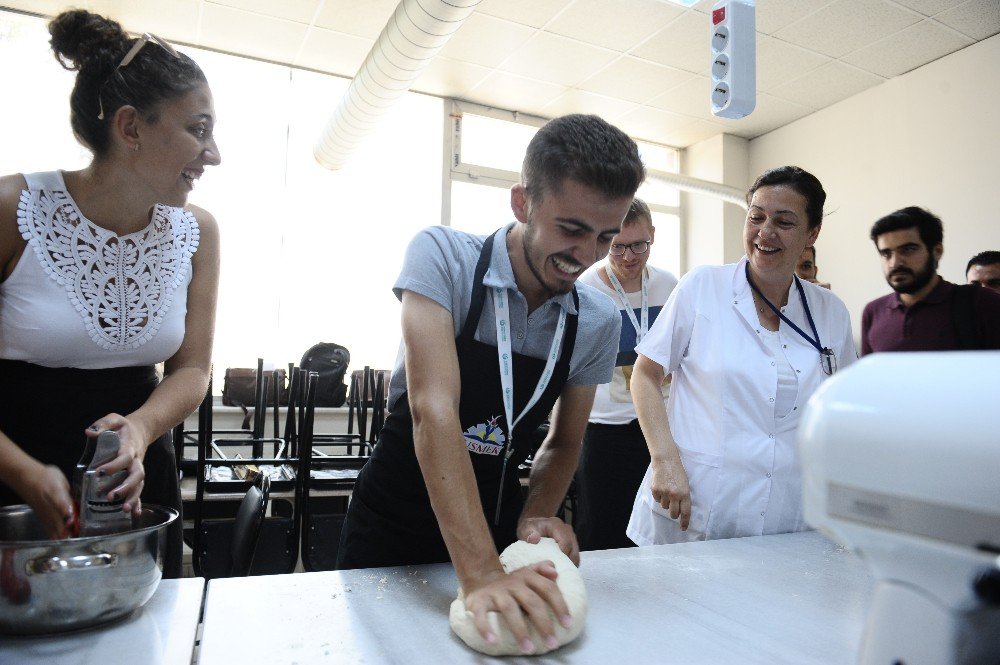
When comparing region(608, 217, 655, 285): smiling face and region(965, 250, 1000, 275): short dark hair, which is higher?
region(965, 250, 1000, 275): short dark hair

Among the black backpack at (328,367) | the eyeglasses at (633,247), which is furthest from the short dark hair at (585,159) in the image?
the black backpack at (328,367)

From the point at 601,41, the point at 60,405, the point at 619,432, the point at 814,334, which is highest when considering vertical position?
the point at 601,41

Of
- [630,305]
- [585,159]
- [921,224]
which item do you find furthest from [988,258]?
[585,159]

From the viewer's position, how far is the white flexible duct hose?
13.1 ft

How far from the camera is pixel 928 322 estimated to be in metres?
2.80

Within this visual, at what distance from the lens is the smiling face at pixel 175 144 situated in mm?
1264

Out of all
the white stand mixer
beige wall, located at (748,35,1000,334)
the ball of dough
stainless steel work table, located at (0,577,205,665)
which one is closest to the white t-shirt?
the ball of dough

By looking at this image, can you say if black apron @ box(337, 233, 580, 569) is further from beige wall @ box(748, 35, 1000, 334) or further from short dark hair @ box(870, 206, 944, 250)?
beige wall @ box(748, 35, 1000, 334)

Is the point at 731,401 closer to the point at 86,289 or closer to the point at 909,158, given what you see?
the point at 86,289

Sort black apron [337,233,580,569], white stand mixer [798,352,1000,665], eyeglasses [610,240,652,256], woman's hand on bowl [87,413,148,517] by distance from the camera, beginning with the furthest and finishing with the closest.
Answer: eyeglasses [610,240,652,256], black apron [337,233,580,569], woman's hand on bowl [87,413,148,517], white stand mixer [798,352,1000,665]

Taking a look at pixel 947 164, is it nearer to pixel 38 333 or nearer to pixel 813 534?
pixel 813 534

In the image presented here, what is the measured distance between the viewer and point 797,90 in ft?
19.0

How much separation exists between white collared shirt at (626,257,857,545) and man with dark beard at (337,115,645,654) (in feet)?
1.43

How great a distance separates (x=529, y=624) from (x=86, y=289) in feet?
3.28
